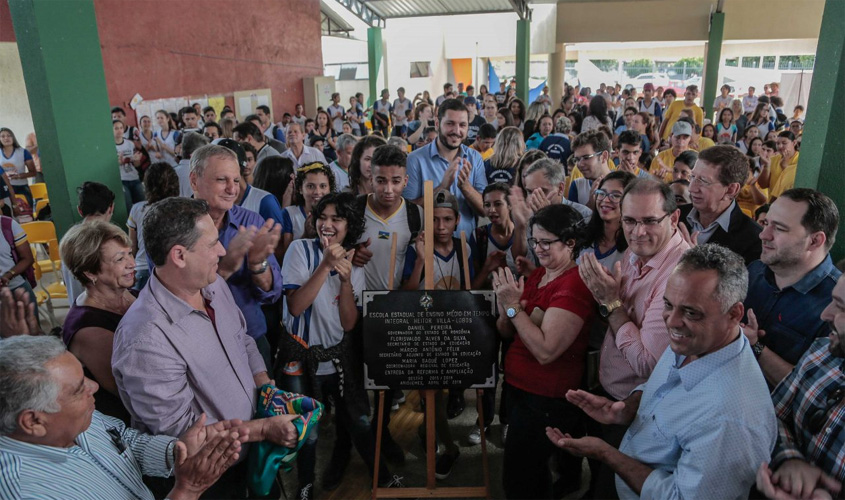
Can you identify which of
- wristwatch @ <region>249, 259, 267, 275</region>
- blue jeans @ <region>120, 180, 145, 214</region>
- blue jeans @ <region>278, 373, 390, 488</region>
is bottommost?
blue jeans @ <region>278, 373, 390, 488</region>

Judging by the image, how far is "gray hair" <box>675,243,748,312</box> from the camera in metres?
1.91

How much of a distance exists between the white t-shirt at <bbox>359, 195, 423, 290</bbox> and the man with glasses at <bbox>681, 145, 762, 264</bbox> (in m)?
1.83

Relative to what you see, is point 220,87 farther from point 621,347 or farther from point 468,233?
point 621,347

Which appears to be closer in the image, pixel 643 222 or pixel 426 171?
pixel 643 222

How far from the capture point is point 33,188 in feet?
27.1

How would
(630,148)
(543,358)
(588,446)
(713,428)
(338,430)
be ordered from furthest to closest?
1. (630,148)
2. (338,430)
3. (543,358)
4. (588,446)
5. (713,428)

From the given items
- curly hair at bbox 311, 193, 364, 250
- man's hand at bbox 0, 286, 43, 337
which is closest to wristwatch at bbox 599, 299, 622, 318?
curly hair at bbox 311, 193, 364, 250

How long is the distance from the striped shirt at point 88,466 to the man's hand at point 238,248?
3.10 feet

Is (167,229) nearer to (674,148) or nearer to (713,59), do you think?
(674,148)

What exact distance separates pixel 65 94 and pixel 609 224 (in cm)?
417

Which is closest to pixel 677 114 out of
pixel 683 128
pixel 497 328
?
pixel 683 128

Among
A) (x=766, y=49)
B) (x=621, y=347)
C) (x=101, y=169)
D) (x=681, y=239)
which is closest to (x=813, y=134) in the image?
(x=681, y=239)

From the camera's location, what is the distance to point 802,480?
68.2 inches

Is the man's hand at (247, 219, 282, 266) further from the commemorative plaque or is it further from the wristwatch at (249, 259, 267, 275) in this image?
the commemorative plaque
